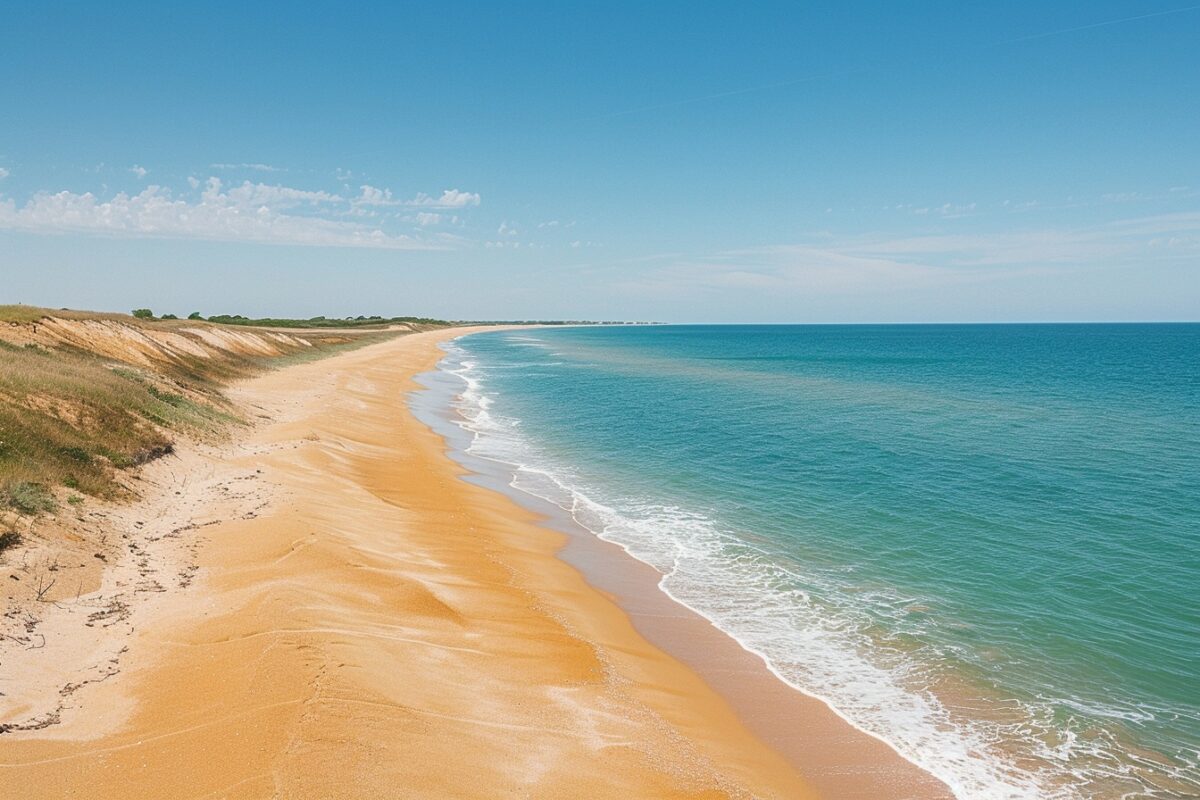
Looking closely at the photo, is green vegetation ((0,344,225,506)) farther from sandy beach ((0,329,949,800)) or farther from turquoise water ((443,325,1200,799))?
turquoise water ((443,325,1200,799))

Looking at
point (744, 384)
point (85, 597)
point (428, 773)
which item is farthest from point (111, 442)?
point (744, 384)

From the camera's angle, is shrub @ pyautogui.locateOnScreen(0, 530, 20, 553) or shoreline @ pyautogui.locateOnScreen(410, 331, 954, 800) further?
shrub @ pyautogui.locateOnScreen(0, 530, 20, 553)

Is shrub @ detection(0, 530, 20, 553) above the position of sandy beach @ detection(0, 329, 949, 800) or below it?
above

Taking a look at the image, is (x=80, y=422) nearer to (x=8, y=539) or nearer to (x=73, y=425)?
(x=73, y=425)

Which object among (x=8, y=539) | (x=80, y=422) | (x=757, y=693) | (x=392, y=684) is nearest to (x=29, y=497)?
(x=8, y=539)

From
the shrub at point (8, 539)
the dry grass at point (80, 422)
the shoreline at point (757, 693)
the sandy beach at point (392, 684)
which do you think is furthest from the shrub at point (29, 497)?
the shoreline at point (757, 693)

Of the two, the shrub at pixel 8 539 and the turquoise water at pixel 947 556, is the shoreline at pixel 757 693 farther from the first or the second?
the shrub at pixel 8 539

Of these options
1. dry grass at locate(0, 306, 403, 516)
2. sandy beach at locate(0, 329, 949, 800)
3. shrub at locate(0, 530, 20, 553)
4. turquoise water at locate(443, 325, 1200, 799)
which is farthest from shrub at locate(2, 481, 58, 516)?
turquoise water at locate(443, 325, 1200, 799)
